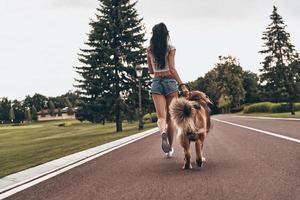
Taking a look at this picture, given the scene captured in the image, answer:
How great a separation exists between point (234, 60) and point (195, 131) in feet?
308

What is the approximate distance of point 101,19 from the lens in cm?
3256

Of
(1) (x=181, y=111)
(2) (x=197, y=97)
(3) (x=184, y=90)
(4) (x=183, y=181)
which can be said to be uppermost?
(3) (x=184, y=90)

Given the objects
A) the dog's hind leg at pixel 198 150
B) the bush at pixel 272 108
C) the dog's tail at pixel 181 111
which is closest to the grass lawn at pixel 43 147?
the dog's tail at pixel 181 111

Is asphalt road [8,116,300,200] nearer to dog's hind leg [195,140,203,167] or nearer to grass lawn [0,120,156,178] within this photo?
dog's hind leg [195,140,203,167]

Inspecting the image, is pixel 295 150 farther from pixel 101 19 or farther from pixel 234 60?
pixel 234 60

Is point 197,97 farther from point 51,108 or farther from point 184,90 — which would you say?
point 51,108

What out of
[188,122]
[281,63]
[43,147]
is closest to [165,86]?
[188,122]

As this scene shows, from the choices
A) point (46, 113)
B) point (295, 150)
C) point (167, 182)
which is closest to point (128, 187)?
point (167, 182)

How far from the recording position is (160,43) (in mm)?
7332

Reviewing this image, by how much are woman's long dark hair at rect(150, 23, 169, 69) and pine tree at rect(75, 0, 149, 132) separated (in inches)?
931

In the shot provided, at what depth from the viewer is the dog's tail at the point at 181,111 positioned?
19.2ft

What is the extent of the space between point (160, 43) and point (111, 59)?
24724 mm

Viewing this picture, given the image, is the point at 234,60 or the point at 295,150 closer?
the point at 295,150

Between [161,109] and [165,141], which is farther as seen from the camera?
[161,109]
